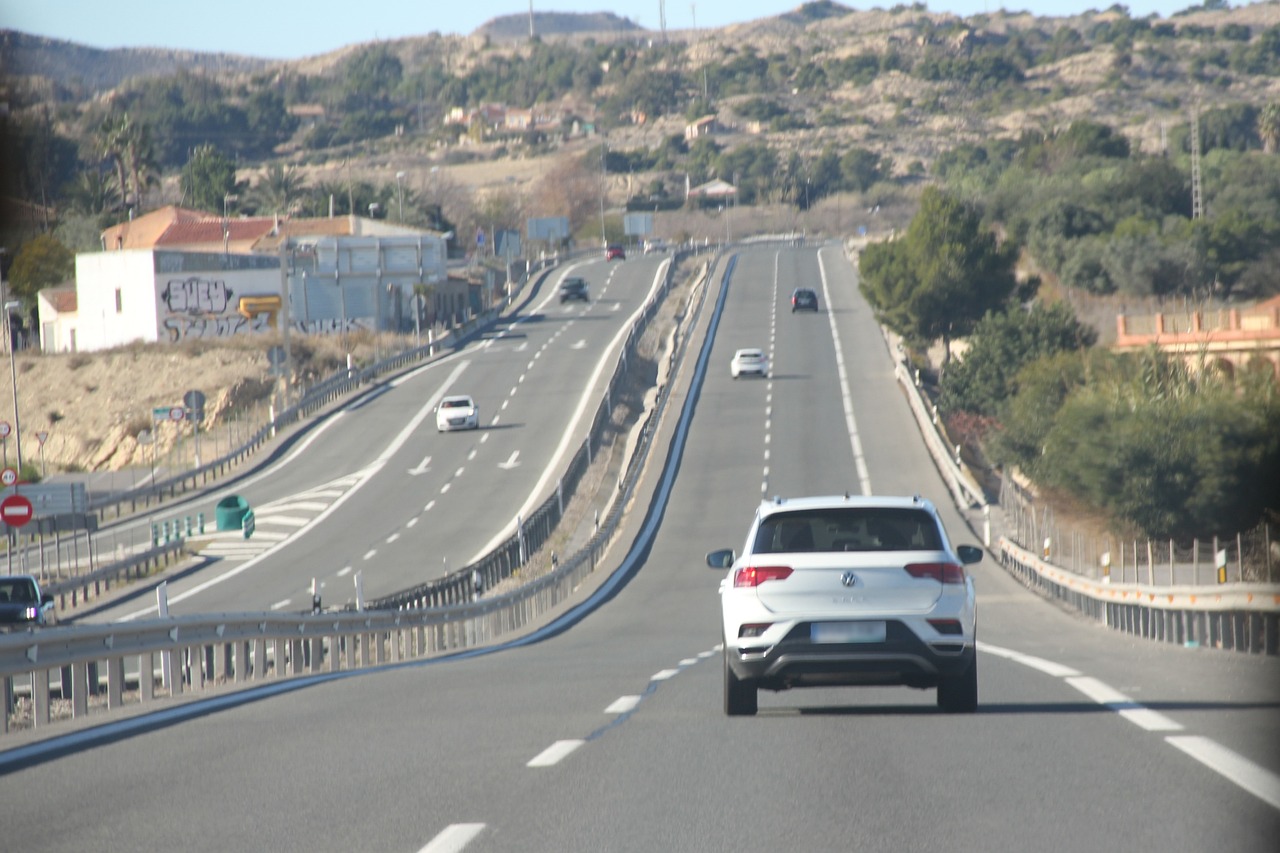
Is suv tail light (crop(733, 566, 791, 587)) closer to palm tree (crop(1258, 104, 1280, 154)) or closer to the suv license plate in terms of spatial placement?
the suv license plate

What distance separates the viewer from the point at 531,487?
6025 cm

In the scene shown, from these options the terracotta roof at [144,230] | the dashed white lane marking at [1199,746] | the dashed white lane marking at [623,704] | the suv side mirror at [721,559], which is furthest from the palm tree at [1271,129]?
the dashed white lane marking at [623,704]

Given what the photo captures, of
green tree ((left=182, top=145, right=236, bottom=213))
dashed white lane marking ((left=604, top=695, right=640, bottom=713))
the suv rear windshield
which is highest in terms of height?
green tree ((left=182, top=145, right=236, bottom=213))

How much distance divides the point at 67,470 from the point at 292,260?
26691 millimetres

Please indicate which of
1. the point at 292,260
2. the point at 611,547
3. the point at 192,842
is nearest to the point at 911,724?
the point at 192,842

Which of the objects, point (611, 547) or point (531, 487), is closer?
point (611, 547)

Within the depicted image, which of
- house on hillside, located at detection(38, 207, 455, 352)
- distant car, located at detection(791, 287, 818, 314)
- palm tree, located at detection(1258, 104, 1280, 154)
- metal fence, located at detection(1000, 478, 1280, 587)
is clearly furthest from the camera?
palm tree, located at detection(1258, 104, 1280, 154)

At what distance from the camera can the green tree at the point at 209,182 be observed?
178075 millimetres

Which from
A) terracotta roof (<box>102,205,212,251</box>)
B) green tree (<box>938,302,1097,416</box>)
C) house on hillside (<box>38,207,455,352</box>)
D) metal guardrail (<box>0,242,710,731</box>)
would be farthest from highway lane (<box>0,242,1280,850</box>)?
terracotta roof (<box>102,205,212,251</box>)

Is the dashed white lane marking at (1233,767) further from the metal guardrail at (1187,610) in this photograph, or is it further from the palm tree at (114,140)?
the palm tree at (114,140)

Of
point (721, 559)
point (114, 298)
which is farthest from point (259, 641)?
point (114, 298)

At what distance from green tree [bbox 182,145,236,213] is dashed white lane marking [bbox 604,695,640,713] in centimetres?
16691

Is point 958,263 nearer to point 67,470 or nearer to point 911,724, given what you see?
point 67,470

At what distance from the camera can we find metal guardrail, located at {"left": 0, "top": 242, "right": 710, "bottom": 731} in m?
14.9
